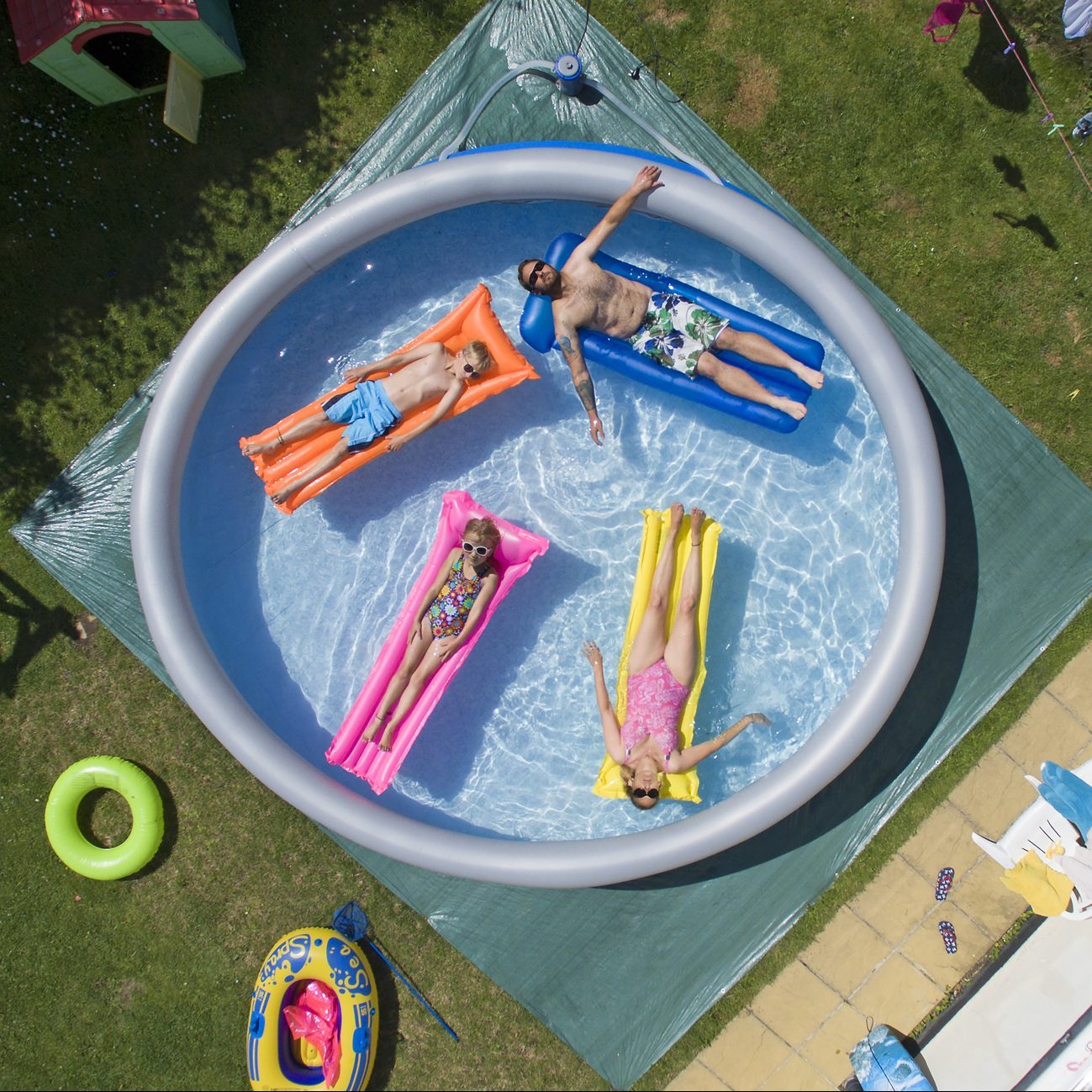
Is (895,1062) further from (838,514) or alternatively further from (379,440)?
(379,440)

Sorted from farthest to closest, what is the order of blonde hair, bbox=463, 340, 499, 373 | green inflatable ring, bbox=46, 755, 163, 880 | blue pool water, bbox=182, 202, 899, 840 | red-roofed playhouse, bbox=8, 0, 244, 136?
blue pool water, bbox=182, 202, 899, 840 < green inflatable ring, bbox=46, 755, 163, 880 < blonde hair, bbox=463, 340, 499, 373 < red-roofed playhouse, bbox=8, 0, 244, 136

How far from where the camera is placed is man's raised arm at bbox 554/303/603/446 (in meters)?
4.89

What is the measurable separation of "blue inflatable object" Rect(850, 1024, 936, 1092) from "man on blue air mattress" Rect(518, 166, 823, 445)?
412 cm

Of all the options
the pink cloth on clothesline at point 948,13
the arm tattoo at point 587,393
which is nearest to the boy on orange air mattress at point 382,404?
the arm tattoo at point 587,393

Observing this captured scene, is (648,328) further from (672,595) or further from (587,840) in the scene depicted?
(587,840)

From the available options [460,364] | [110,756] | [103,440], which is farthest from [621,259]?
[110,756]

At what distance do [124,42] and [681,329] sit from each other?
165 inches

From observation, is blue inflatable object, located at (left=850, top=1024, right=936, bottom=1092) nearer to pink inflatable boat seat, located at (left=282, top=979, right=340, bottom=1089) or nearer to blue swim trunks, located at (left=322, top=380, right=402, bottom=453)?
pink inflatable boat seat, located at (left=282, top=979, right=340, bottom=1089)

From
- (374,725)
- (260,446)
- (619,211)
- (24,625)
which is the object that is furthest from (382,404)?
(24,625)

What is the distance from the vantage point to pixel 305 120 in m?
5.48

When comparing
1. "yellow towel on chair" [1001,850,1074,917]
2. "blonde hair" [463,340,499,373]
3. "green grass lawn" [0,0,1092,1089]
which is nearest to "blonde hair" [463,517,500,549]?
"blonde hair" [463,340,499,373]

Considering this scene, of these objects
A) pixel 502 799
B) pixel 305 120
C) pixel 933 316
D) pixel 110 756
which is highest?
pixel 933 316

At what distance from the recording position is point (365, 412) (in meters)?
5.05

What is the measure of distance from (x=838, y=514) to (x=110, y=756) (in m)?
5.18
